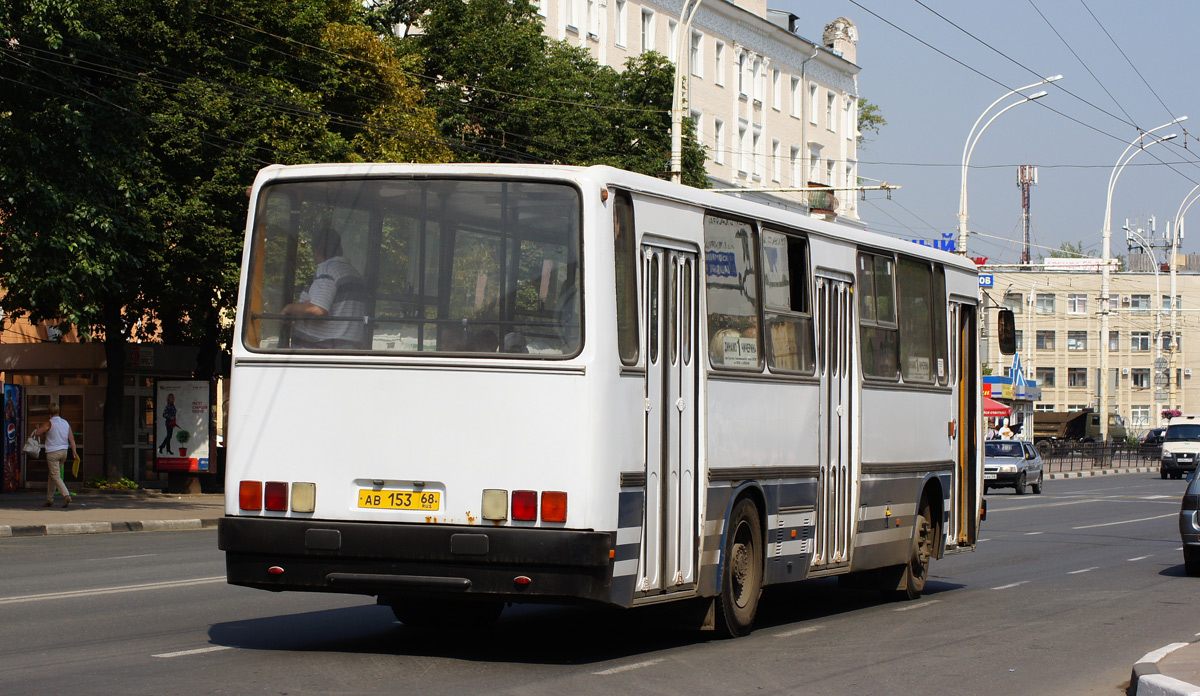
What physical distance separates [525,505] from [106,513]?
62.7ft

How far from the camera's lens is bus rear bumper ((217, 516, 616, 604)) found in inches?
361

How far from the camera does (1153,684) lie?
8.85 meters

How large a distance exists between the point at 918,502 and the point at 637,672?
6.05 m

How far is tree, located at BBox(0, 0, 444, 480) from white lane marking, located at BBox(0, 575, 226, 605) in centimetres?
1138

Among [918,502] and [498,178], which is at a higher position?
[498,178]

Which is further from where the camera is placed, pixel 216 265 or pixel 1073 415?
pixel 1073 415

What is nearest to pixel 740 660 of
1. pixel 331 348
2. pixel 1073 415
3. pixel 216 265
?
pixel 331 348

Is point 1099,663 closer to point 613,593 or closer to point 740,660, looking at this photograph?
point 740,660

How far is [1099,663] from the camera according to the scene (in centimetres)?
1112

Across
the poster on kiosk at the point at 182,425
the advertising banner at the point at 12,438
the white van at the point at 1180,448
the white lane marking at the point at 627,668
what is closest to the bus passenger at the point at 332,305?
the white lane marking at the point at 627,668

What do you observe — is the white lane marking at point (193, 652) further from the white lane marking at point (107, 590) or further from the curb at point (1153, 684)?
the curb at point (1153, 684)

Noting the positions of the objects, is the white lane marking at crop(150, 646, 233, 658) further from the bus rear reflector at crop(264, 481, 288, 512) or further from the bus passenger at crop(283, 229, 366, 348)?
the bus passenger at crop(283, 229, 366, 348)

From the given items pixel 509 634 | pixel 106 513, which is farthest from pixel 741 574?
pixel 106 513

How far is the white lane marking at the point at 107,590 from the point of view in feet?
43.3
